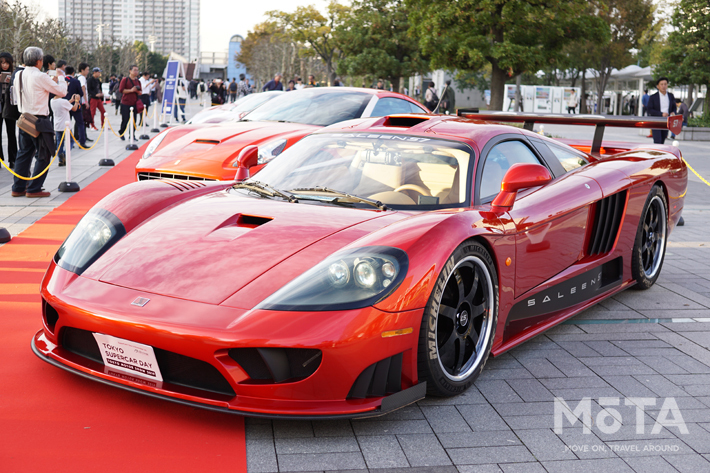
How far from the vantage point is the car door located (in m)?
3.62

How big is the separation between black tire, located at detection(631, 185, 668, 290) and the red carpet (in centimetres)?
328

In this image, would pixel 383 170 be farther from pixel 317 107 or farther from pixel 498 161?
pixel 317 107

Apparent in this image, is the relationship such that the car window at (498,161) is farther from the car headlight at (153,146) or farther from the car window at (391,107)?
the car headlight at (153,146)

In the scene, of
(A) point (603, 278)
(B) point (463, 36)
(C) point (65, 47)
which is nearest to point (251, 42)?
(C) point (65, 47)

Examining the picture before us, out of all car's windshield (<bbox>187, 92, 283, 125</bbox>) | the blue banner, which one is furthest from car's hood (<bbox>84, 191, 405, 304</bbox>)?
the blue banner

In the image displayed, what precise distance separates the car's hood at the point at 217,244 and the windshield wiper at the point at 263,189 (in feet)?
0.27

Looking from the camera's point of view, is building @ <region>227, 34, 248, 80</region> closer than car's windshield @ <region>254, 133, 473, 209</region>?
No

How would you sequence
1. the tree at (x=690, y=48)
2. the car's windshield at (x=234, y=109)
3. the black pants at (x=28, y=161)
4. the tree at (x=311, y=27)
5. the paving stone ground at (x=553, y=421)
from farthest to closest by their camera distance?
the tree at (x=311, y=27) → the tree at (x=690, y=48) → the car's windshield at (x=234, y=109) → the black pants at (x=28, y=161) → the paving stone ground at (x=553, y=421)

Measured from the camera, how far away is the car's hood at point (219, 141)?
7.12m

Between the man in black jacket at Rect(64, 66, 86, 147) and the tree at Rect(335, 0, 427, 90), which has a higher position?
the tree at Rect(335, 0, 427, 90)

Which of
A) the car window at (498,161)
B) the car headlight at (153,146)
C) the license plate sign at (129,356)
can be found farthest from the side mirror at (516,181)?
the car headlight at (153,146)

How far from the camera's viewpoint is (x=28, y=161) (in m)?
8.38

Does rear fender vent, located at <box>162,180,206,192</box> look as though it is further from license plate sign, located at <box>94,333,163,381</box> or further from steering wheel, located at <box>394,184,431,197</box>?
license plate sign, located at <box>94,333,163,381</box>

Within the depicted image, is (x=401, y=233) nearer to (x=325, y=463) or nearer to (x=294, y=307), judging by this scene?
(x=294, y=307)
